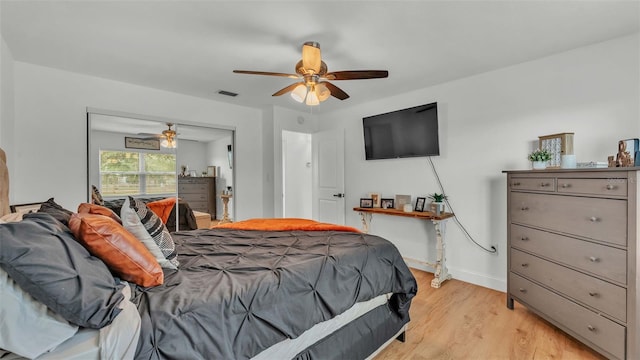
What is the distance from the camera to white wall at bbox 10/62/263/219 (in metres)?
2.91

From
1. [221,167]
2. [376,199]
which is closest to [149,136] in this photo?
[221,167]

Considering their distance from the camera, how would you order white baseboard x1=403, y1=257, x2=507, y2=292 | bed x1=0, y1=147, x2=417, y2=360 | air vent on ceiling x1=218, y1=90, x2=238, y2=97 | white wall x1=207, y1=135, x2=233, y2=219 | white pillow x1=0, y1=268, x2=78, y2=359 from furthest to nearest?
white wall x1=207, y1=135, x2=233, y2=219, air vent on ceiling x1=218, y1=90, x2=238, y2=97, white baseboard x1=403, y1=257, x2=507, y2=292, bed x1=0, y1=147, x2=417, y2=360, white pillow x1=0, y1=268, x2=78, y2=359

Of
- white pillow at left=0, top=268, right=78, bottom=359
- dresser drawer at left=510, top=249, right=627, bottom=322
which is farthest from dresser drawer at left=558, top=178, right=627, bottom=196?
white pillow at left=0, top=268, right=78, bottom=359

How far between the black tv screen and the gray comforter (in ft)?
6.45

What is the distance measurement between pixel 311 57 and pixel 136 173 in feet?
9.54

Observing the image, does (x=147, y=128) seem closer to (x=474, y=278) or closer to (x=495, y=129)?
(x=495, y=129)

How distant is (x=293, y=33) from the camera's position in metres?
2.31

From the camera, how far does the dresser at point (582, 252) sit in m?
1.75

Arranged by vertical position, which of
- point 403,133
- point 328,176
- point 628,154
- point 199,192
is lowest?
point 199,192

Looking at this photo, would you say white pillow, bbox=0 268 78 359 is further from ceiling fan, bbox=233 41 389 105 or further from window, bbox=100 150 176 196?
window, bbox=100 150 176 196

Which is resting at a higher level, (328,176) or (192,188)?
(328,176)

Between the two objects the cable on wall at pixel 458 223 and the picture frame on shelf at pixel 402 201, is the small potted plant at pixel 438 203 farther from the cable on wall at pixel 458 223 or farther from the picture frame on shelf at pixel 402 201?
the picture frame on shelf at pixel 402 201

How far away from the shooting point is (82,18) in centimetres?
211

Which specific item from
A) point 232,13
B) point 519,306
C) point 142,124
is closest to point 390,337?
point 519,306
